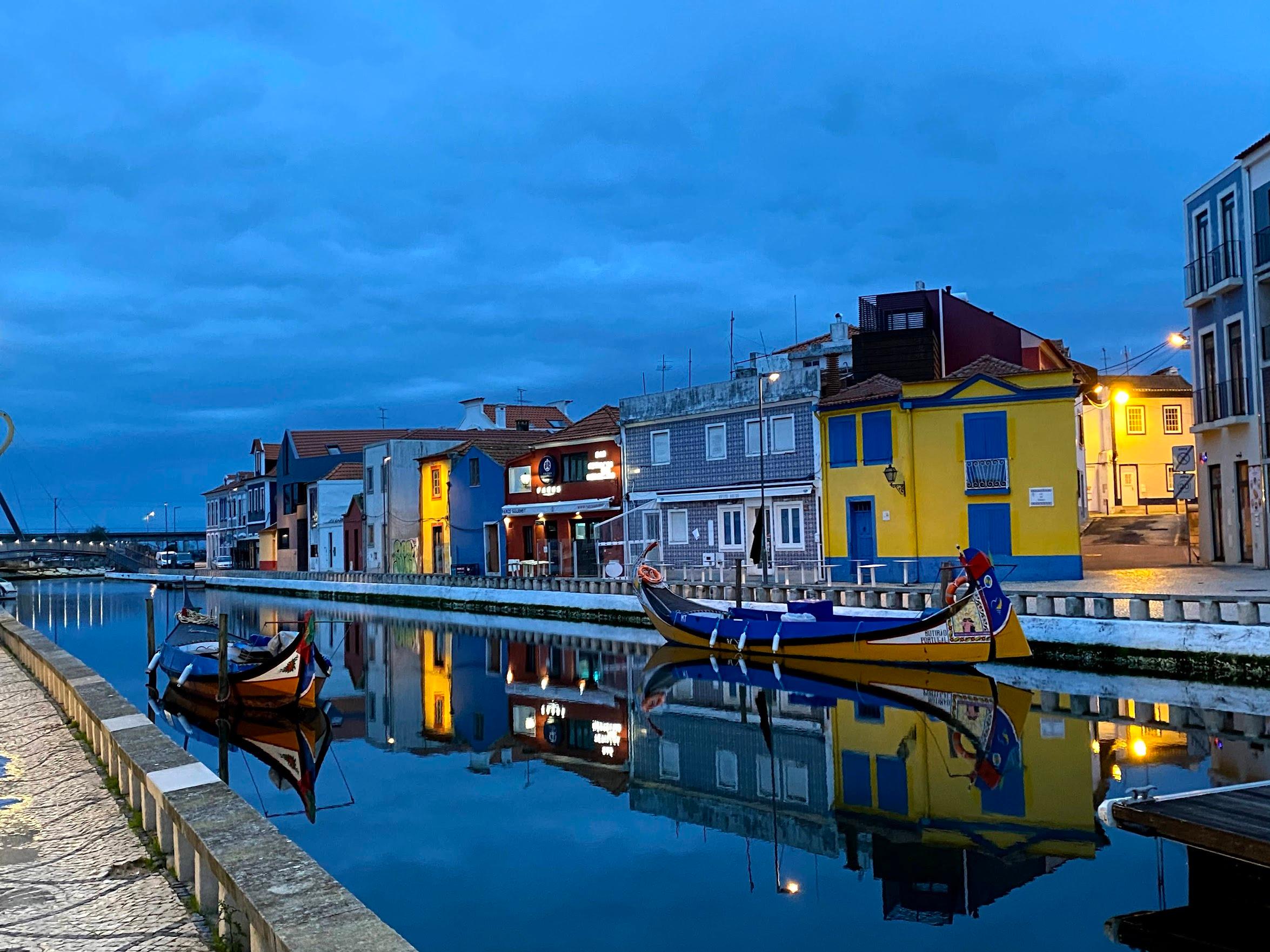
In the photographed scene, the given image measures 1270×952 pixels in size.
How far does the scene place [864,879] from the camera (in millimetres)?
10906

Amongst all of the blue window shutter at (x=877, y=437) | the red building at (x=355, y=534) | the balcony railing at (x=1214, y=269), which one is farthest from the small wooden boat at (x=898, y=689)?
the red building at (x=355, y=534)

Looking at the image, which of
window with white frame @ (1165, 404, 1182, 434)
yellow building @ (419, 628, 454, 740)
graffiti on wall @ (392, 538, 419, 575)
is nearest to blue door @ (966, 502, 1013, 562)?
yellow building @ (419, 628, 454, 740)

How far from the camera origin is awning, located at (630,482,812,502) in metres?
37.5

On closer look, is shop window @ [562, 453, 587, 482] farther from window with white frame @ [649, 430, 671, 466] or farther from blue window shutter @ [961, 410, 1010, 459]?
blue window shutter @ [961, 410, 1010, 459]

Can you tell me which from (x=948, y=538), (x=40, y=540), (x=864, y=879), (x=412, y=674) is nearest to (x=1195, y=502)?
(x=948, y=538)

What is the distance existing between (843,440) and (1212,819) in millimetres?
28258

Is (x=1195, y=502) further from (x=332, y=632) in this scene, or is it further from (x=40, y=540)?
(x=40, y=540)

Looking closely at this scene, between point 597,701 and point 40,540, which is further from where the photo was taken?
point 40,540

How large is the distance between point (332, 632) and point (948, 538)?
2196 centimetres

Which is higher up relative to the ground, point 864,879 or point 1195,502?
point 1195,502

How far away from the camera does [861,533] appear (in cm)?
3581

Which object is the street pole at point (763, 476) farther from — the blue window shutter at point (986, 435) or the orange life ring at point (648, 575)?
the blue window shutter at point (986, 435)

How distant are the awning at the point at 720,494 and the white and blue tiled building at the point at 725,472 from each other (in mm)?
38

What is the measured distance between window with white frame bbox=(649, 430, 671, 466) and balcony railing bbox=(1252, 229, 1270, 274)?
2032cm
